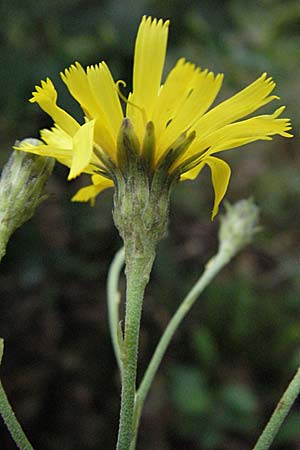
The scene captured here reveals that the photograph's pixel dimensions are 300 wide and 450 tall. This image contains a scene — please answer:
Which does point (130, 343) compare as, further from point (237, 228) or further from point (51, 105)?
point (237, 228)

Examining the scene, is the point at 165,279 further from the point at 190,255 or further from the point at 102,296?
the point at 190,255

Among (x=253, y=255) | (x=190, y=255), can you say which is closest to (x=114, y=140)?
(x=190, y=255)

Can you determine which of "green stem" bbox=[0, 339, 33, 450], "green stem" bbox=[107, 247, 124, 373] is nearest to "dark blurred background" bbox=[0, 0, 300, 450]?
"green stem" bbox=[107, 247, 124, 373]

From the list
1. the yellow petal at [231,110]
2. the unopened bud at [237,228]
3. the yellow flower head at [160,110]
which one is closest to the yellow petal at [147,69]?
the yellow flower head at [160,110]

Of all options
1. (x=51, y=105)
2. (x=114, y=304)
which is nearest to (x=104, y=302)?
(x=114, y=304)

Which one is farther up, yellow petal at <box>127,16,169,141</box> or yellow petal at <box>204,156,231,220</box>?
yellow petal at <box>127,16,169,141</box>

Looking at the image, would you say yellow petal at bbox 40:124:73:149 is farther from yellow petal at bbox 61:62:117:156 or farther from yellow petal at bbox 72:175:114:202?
→ yellow petal at bbox 72:175:114:202

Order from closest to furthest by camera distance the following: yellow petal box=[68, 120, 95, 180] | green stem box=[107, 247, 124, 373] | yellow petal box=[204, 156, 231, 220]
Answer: yellow petal box=[68, 120, 95, 180], yellow petal box=[204, 156, 231, 220], green stem box=[107, 247, 124, 373]

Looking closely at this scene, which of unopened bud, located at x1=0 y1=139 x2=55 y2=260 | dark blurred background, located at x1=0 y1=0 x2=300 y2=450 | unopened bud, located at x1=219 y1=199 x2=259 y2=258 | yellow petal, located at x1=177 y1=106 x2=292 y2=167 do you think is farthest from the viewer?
dark blurred background, located at x1=0 y1=0 x2=300 y2=450
